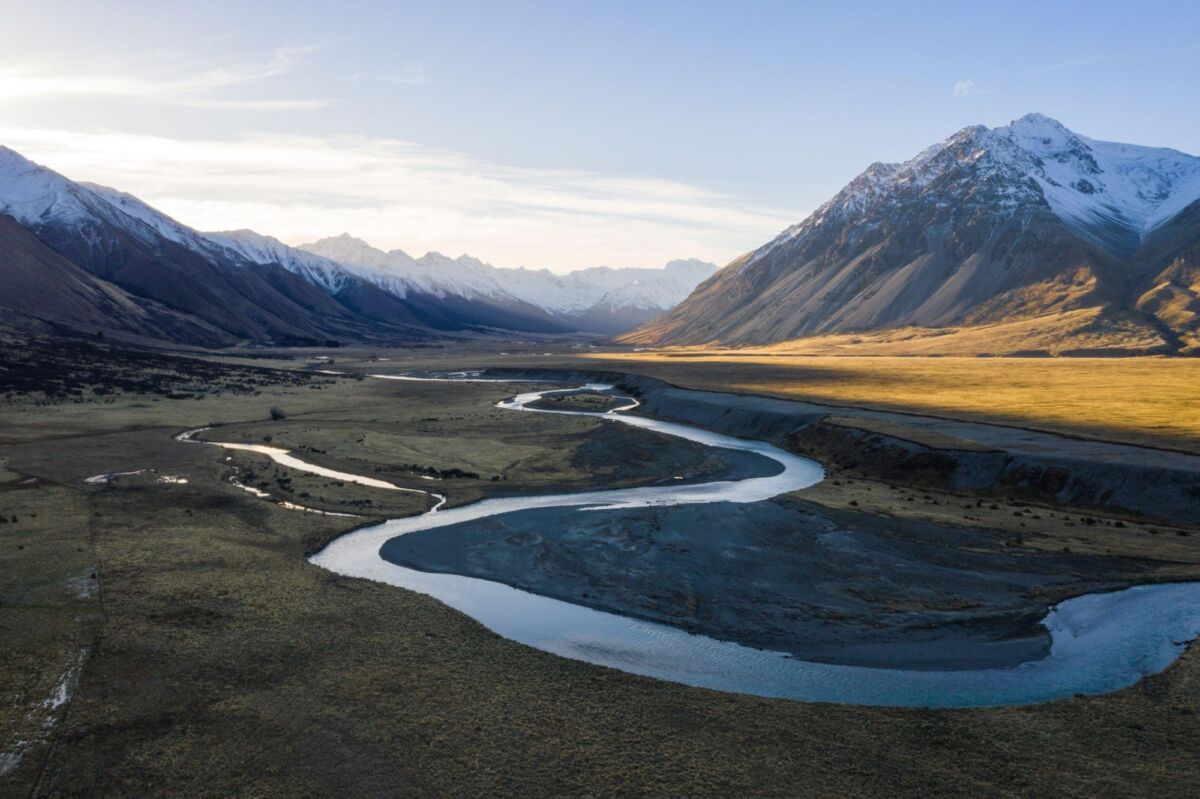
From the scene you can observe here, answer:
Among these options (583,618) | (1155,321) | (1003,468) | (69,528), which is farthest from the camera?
(1155,321)

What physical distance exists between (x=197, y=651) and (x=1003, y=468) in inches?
2023

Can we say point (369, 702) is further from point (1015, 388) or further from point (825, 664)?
point (1015, 388)

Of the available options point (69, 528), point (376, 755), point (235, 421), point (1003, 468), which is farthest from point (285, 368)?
point (376, 755)

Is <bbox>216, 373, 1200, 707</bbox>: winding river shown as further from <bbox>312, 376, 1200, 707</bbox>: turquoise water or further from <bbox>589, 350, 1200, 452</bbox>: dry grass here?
<bbox>589, 350, 1200, 452</bbox>: dry grass

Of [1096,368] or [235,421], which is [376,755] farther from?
[1096,368]

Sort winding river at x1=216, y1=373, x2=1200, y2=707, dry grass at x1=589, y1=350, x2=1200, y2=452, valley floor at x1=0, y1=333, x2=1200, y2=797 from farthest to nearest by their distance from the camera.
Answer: dry grass at x1=589, y1=350, x2=1200, y2=452
winding river at x1=216, y1=373, x2=1200, y2=707
valley floor at x1=0, y1=333, x2=1200, y2=797

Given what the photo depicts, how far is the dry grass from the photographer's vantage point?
67.1m

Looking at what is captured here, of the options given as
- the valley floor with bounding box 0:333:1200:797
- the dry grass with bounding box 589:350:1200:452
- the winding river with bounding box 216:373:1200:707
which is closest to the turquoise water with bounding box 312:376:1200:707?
the winding river with bounding box 216:373:1200:707

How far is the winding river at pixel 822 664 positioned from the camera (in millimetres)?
23844

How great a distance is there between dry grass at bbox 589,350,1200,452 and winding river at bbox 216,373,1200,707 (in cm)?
3149

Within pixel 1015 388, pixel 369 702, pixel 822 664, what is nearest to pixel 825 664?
pixel 822 664

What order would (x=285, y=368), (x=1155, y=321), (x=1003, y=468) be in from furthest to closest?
(x=1155, y=321)
(x=285, y=368)
(x=1003, y=468)

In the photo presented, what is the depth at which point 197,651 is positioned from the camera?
79.3 ft

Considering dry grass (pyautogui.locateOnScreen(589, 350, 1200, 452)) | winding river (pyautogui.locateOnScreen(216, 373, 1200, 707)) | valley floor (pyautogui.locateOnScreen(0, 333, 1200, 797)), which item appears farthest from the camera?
dry grass (pyautogui.locateOnScreen(589, 350, 1200, 452))
